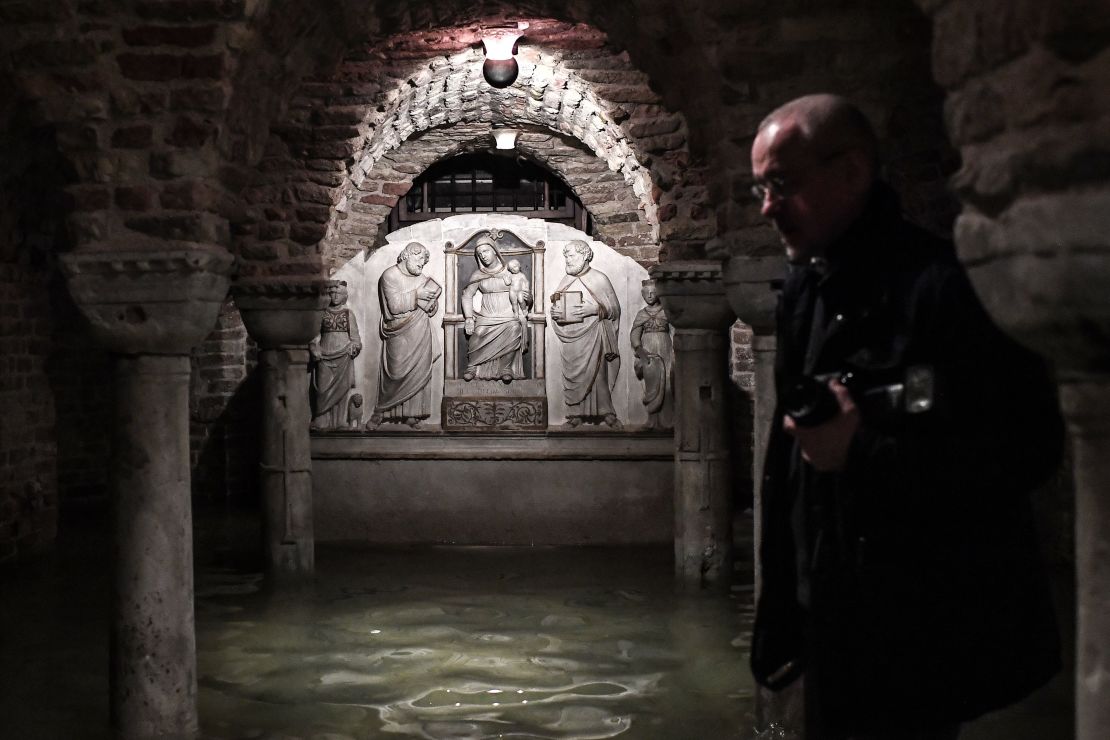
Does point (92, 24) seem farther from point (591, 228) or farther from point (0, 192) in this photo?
point (591, 228)

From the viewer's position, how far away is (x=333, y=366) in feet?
32.6

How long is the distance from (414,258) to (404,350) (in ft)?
2.63

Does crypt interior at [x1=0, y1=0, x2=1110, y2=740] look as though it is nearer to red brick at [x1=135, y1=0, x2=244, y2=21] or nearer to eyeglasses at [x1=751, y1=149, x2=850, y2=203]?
red brick at [x1=135, y1=0, x2=244, y2=21]

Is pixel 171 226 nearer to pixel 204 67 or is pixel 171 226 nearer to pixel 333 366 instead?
pixel 204 67

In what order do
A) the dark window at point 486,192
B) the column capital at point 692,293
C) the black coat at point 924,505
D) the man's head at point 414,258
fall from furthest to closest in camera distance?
the dark window at point 486,192 → the man's head at point 414,258 → the column capital at point 692,293 → the black coat at point 924,505

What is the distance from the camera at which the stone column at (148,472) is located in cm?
432

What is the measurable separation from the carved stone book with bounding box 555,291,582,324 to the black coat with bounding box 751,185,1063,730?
8.22 meters

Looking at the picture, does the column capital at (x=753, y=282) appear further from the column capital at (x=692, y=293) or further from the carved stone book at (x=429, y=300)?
the carved stone book at (x=429, y=300)

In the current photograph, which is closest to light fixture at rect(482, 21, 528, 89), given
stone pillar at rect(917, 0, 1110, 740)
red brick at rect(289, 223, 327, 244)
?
red brick at rect(289, 223, 327, 244)

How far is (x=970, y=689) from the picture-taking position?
164 cm

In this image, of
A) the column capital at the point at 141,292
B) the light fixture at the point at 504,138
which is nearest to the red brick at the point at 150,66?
the column capital at the point at 141,292

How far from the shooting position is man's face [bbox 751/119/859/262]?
Result: 1745mm

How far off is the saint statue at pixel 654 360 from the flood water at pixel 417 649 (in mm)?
1321

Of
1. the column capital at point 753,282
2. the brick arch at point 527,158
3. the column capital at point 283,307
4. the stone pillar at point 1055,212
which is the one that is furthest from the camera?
the brick arch at point 527,158
